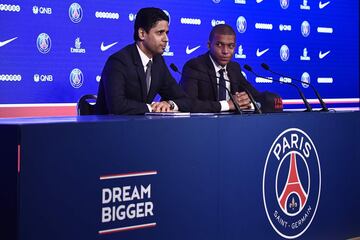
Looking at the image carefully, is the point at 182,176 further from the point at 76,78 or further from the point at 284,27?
the point at 284,27

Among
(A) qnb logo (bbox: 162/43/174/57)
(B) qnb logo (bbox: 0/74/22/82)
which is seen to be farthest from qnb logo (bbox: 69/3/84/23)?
(A) qnb logo (bbox: 162/43/174/57)

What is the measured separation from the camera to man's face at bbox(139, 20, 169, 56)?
486 centimetres

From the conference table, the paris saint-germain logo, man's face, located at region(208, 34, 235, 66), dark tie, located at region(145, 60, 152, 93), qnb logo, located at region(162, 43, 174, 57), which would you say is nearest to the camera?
the conference table

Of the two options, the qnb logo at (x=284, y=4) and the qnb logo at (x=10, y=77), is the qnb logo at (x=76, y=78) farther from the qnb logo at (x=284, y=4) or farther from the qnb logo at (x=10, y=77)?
the qnb logo at (x=284, y=4)

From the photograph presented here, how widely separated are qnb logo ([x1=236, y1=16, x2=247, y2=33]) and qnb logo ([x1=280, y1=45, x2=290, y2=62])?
559mm

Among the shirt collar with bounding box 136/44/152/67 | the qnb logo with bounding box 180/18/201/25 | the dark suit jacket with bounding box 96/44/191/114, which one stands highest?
the qnb logo with bounding box 180/18/201/25

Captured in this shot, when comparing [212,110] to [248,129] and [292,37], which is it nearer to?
[248,129]

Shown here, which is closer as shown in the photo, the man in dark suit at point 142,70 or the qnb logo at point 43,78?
the man in dark suit at point 142,70

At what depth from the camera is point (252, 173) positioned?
3.96 metres

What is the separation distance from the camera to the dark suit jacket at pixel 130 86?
4.53 m

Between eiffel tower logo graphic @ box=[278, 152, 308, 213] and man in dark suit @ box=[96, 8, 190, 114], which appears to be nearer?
eiffel tower logo graphic @ box=[278, 152, 308, 213]

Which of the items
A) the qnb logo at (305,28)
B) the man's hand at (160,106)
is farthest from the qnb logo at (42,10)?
the qnb logo at (305,28)

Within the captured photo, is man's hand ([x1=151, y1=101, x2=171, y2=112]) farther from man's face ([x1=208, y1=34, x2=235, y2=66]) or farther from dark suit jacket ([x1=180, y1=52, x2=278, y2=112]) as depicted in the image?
man's face ([x1=208, y1=34, x2=235, y2=66])

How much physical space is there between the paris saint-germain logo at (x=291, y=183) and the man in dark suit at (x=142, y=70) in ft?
2.79
